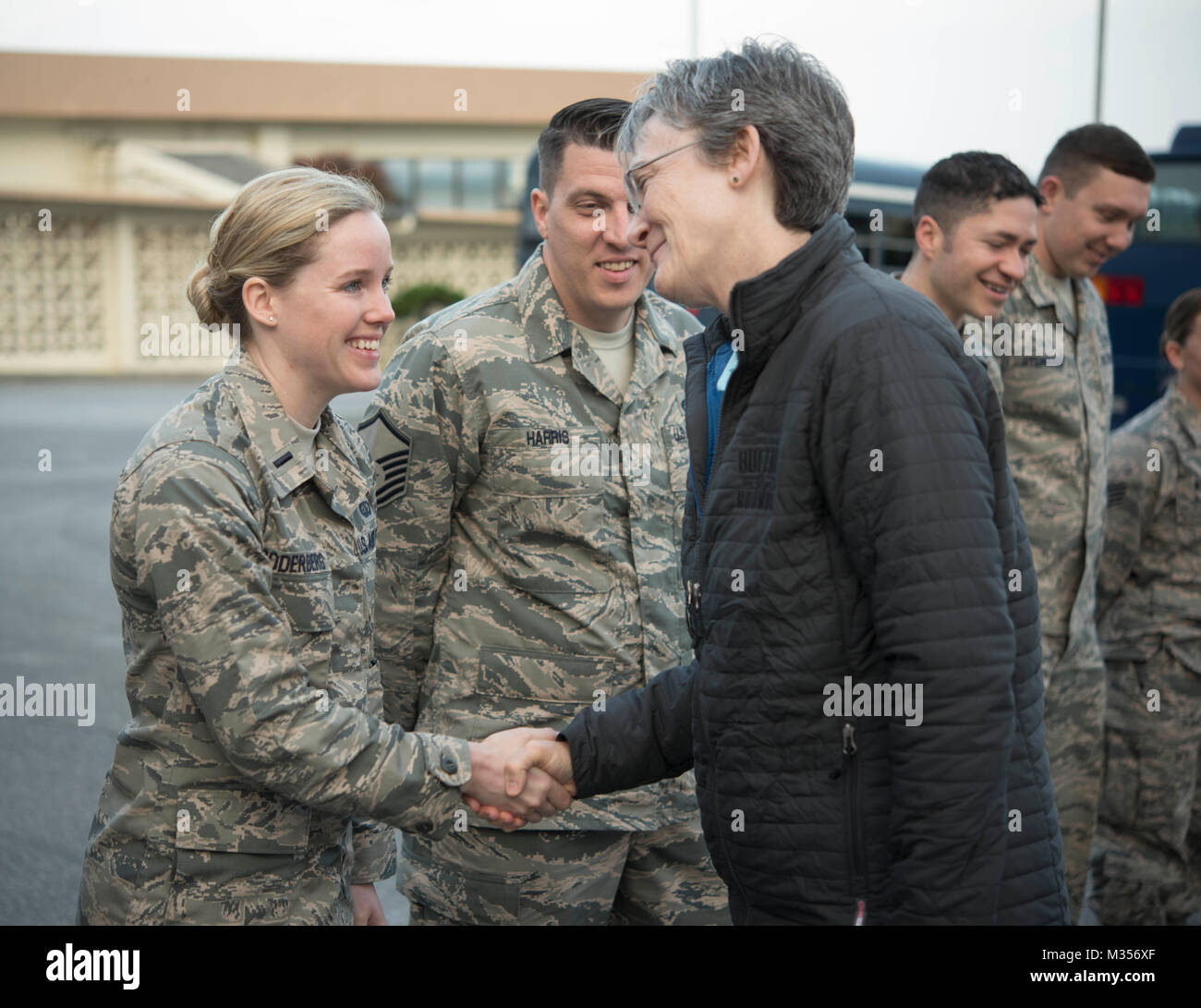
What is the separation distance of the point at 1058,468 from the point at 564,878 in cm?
201

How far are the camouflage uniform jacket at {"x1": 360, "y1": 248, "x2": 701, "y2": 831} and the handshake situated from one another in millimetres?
216

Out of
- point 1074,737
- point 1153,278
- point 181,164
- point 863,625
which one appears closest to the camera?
point 863,625

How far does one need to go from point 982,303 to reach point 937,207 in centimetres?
33

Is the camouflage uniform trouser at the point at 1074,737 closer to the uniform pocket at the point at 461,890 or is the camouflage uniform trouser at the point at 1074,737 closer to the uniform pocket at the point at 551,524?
the uniform pocket at the point at 551,524

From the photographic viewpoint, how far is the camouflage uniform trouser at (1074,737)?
377 centimetres

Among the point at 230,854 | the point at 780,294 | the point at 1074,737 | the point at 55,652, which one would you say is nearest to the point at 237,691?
the point at 230,854

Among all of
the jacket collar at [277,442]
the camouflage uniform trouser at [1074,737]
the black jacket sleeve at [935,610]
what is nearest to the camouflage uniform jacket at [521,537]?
the jacket collar at [277,442]

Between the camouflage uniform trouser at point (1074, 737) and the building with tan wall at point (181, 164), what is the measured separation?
30.0 metres

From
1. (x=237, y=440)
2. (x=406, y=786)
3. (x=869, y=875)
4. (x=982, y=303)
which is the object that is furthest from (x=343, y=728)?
(x=982, y=303)

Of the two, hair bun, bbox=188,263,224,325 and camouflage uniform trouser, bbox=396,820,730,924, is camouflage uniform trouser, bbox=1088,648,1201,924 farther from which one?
hair bun, bbox=188,263,224,325

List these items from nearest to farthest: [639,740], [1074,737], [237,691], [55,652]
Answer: [237,691] → [639,740] → [1074,737] → [55,652]

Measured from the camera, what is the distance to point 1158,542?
4262 mm

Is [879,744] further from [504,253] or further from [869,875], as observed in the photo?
[504,253]

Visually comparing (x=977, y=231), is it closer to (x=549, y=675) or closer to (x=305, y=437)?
(x=549, y=675)
